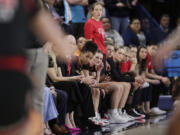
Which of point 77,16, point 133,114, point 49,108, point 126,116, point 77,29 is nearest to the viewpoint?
point 49,108

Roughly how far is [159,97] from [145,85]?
1079 millimetres

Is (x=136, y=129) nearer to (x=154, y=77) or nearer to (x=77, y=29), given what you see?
(x=77, y=29)

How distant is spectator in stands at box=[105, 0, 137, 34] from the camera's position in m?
9.94

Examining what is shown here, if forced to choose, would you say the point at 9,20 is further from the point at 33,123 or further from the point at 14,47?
the point at 33,123

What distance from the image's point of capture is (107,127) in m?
6.51

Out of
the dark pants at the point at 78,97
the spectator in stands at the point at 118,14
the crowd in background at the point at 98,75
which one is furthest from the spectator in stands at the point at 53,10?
the spectator in stands at the point at 118,14

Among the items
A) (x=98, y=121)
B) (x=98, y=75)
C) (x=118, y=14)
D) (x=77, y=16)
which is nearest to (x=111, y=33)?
(x=118, y=14)

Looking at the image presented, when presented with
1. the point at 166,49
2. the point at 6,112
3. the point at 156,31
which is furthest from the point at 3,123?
the point at 156,31

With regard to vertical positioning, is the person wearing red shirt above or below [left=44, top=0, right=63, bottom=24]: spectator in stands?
below

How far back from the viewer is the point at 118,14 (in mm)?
10000

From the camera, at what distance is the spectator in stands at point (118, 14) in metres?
9.94

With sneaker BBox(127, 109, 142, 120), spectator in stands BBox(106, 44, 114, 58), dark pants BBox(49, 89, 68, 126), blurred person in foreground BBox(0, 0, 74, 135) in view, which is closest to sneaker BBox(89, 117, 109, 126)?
dark pants BBox(49, 89, 68, 126)

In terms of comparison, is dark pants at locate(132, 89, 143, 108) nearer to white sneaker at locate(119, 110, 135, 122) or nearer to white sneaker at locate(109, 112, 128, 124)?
white sneaker at locate(119, 110, 135, 122)

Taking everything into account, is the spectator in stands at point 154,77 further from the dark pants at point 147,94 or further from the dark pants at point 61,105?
the dark pants at point 61,105
